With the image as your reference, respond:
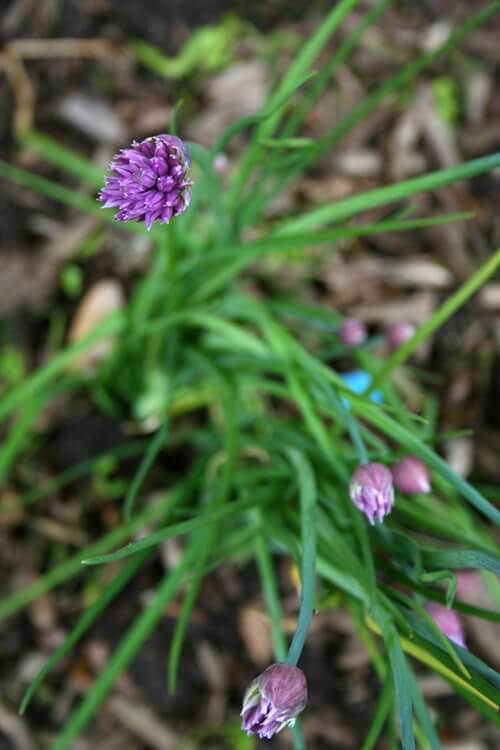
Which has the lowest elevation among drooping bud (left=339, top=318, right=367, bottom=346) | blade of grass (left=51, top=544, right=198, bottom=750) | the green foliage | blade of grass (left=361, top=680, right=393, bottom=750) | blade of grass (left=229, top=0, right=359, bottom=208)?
blade of grass (left=361, top=680, right=393, bottom=750)

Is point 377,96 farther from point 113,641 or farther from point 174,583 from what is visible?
point 113,641

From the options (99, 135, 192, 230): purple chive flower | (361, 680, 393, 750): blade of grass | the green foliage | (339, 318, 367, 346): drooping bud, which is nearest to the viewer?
(99, 135, 192, 230): purple chive flower

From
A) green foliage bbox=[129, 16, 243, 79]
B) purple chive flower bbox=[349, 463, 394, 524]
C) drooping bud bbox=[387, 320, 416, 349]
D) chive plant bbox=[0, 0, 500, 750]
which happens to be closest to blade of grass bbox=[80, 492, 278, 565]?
chive plant bbox=[0, 0, 500, 750]

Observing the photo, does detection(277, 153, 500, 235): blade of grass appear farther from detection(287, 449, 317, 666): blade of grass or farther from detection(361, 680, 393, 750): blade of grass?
detection(361, 680, 393, 750): blade of grass

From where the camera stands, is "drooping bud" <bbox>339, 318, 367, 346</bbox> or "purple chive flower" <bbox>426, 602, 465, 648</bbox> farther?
"drooping bud" <bbox>339, 318, 367, 346</bbox>

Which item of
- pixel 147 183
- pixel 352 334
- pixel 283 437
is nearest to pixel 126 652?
pixel 283 437

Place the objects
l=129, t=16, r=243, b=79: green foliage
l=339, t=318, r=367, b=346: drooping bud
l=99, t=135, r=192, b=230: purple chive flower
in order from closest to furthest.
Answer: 1. l=99, t=135, r=192, b=230: purple chive flower
2. l=339, t=318, r=367, b=346: drooping bud
3. l=129, t=16, r=243, b=79: green foliage

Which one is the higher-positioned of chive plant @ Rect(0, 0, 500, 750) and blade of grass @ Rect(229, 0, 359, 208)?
blade of grass @ Rect(229, 0, 359, 208)

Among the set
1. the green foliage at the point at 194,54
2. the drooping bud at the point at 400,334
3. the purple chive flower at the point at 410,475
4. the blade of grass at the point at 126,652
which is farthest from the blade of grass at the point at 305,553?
the green foliage at the point at 194,54
